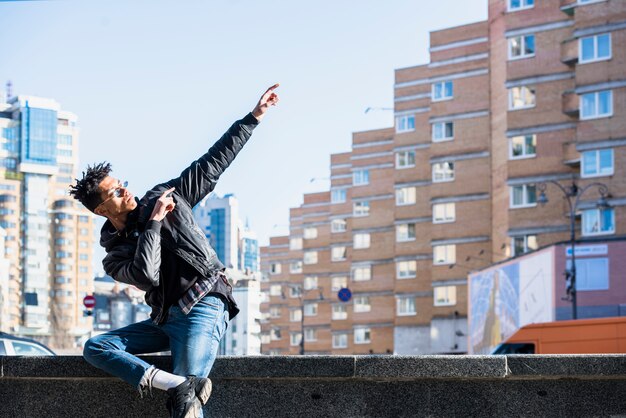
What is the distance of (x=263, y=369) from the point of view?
8.20 meters

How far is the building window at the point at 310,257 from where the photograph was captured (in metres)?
139

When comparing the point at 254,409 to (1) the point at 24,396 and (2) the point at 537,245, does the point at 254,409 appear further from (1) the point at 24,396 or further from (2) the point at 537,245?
(2) the point at 537,245

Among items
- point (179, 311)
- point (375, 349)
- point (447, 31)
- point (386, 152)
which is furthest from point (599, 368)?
point (386, 152)

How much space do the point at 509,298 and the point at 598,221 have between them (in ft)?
29.8

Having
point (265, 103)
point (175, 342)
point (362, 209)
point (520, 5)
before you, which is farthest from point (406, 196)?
point (175, 342)

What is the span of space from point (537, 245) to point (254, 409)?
62.7m

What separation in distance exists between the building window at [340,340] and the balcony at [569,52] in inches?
2268

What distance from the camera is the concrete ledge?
7945mm

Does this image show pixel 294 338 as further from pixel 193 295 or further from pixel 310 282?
pixel 193 295

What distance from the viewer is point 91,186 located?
24.3ft

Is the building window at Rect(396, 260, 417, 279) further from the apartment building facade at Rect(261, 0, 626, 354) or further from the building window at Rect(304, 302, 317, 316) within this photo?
the building window at Rect(304, 302, 317, 316)

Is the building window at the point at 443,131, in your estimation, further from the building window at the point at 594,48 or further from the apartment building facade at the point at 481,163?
the building window at the point at 594,48

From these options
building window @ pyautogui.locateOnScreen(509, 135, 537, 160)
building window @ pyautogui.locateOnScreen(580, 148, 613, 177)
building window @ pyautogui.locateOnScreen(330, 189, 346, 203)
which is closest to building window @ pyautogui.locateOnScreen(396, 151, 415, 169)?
building window @ pyautogui.locateOnScreen(509, 135, 537, 160)

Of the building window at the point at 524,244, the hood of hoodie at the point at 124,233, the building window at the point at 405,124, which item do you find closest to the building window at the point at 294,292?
the building window at the point at 405,124
